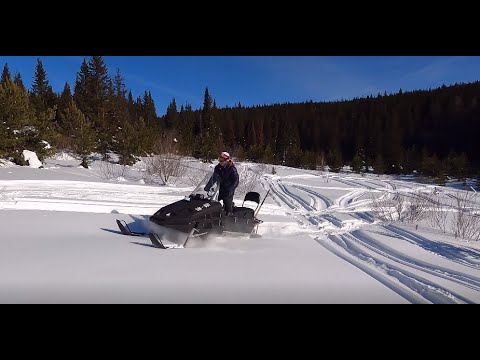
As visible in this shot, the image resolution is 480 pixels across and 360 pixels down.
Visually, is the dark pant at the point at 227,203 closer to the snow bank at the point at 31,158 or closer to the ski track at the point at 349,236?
the ski track at the point at 349,236

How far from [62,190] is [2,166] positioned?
25.4 ft

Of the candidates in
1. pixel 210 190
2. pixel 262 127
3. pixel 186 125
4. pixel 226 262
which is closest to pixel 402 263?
pixel 226 262

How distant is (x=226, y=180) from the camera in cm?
672

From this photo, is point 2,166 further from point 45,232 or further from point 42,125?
point 45,232

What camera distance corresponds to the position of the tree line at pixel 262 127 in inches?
779

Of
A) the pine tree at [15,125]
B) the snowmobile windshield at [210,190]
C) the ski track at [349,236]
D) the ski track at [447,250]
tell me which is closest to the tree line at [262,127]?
the pine tree at [15,125]

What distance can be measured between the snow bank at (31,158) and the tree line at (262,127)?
0.43 meters

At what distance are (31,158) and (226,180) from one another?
1500 centimetres

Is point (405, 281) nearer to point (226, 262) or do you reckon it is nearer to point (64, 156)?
point (226, 262)

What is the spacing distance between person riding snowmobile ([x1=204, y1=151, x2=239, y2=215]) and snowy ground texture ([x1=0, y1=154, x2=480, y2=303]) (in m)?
0.80

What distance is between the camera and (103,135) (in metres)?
24.0

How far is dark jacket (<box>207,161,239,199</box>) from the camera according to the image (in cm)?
666
